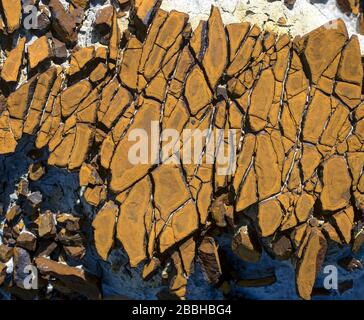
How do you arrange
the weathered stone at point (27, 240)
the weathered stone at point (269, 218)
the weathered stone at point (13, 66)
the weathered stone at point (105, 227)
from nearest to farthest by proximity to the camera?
the weathered stone at point (269, 218)
the weathered stone at point (105, 227)
the weathered stone at point (13, 66)
the weathered stone at point (27, 240)

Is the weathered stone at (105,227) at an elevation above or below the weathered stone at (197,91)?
below

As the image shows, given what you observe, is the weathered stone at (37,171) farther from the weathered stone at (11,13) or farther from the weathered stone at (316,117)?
the weathered stone at (316,117)

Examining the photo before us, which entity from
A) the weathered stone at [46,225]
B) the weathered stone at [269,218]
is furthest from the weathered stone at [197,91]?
the weathered stone at [46,225]

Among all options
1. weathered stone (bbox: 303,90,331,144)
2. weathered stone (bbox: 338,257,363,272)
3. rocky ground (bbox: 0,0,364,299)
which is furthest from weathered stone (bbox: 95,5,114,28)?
weathered stone (bbox: 338,257,363,272)

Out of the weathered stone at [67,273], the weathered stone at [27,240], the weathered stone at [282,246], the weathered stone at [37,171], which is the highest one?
the weathered stone at [37,171]

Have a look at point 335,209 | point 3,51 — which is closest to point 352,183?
point 335,209

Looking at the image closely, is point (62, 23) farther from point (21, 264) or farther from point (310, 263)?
point (310, 263)

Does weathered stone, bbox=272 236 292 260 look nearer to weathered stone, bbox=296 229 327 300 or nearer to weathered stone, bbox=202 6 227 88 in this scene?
weathered stone, bbox=296 229 327 300
